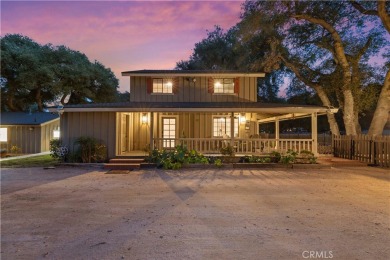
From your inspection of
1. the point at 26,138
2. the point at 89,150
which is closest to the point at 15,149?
the point at 26,138

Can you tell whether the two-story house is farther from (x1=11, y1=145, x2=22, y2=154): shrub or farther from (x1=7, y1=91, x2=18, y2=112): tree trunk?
(x1=7, y1=91, x2=18, y2=112): tree trunk

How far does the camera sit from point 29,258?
137 inches

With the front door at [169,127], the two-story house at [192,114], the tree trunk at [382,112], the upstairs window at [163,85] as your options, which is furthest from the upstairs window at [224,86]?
the tree trunk at [382,112]

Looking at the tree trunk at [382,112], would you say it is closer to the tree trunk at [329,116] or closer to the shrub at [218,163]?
the tree trunk at [329,116]

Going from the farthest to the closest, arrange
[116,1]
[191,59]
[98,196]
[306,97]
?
[191,59], [306,97], [116,1], [98,196]

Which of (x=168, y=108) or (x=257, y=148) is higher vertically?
(x=168, y=108)

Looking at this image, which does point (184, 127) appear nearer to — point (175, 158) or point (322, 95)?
point (175, 158)

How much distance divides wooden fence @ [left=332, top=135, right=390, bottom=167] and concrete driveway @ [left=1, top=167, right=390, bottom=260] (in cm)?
416

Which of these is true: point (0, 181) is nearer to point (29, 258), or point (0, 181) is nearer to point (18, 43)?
point (29, 258)

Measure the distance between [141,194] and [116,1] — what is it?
1116cm

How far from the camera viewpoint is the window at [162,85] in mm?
16875

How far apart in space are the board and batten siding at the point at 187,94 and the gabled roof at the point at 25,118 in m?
8.56

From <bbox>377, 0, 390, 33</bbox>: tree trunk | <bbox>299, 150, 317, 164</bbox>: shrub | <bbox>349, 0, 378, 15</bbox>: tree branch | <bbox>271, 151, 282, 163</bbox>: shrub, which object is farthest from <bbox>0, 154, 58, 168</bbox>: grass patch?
<bbox>349, 0, 378, 15</bbox>: tree branch

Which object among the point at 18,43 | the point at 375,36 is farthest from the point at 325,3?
the point at 18,43
